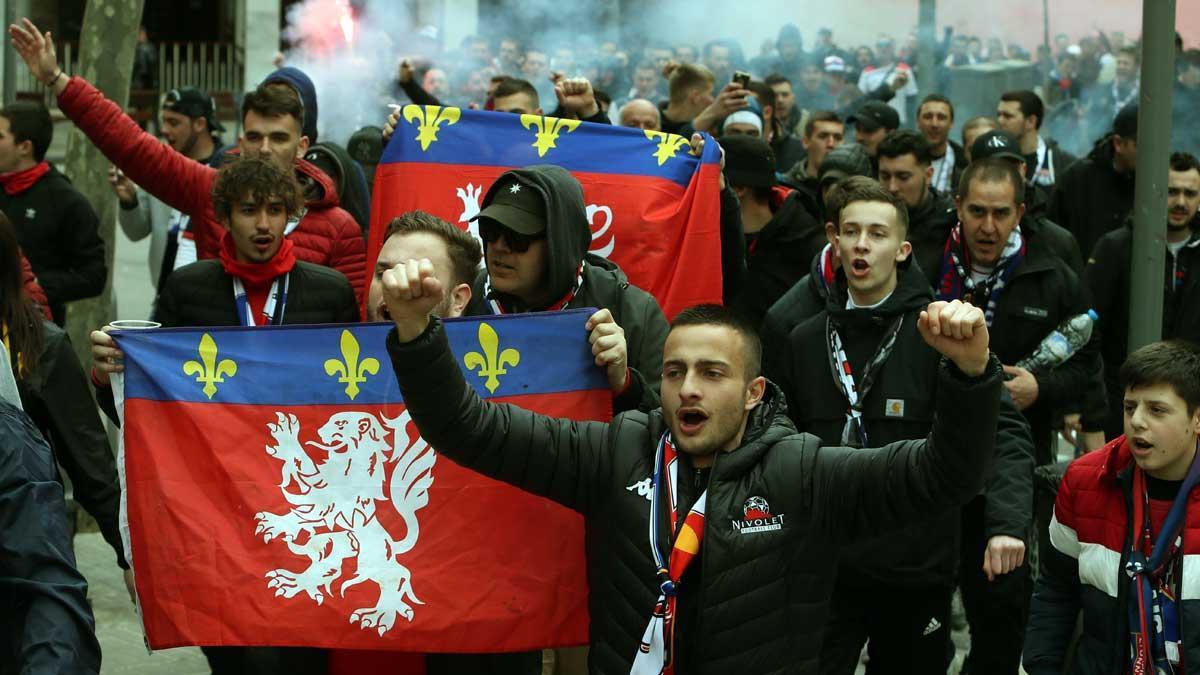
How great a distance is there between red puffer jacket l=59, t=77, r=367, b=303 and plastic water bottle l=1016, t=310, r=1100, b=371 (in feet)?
8.09

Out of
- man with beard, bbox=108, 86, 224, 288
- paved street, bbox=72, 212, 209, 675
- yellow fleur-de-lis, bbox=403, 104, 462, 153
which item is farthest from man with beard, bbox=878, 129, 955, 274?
paved street, bbox=72, 212, 209, 675

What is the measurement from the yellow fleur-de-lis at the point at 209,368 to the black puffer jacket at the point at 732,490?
1042 millimetres

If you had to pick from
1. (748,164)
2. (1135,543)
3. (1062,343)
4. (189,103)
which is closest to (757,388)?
(1135,543)

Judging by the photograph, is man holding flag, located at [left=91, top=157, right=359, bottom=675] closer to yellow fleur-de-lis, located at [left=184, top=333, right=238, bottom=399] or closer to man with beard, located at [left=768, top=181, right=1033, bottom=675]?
yellow fleur-de-lis, located at [left=184, top=333, right=238, bottom=399]

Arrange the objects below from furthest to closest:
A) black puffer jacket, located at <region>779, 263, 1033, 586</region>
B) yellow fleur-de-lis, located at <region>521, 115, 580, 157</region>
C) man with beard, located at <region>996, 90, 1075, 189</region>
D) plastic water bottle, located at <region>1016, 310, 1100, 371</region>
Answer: man with beard, located at <region>996, 90, 1075, 189</region>, yellow fleur-de-lis, located at <region>521, 115, 580, 157</region>, plastic water bottle, located at <region>1016, 310, 1100, 371</region>, black puffer jacket, located at <region>779, 263, 1033, 586</region>

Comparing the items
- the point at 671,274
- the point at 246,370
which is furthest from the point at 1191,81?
the point at 246,370

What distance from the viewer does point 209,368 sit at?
491 centimetres

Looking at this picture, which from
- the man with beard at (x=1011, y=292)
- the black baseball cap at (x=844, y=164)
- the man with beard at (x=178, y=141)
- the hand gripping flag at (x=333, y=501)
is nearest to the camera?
the hand gripping flag at (x=333, y=501)

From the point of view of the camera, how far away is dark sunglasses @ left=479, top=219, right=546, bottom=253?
4.89 metres

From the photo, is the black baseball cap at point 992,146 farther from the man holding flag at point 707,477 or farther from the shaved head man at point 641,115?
the man holding flag at point 707,477

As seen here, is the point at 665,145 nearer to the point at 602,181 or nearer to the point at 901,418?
the point at 602,181

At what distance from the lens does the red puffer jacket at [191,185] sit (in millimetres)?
6383

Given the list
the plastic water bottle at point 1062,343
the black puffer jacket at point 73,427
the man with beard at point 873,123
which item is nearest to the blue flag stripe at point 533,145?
the plastic water bottle at point 1062,343

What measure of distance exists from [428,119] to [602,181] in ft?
2.31
